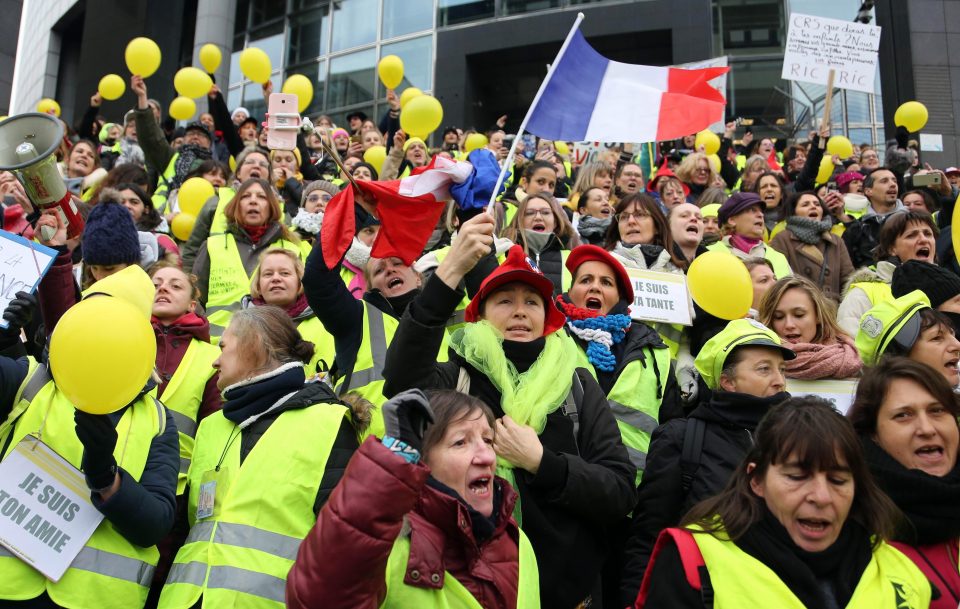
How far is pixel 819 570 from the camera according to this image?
7.47ft

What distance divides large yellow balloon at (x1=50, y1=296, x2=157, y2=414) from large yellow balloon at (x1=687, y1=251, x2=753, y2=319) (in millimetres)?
2917

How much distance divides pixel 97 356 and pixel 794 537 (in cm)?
208

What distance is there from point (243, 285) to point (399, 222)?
2.10m

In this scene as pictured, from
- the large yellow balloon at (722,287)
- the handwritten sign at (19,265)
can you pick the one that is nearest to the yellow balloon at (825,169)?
the large yellow balloon at (722,287)

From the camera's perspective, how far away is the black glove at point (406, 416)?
2.09 m

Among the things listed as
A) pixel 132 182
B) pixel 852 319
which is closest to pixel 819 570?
pixel 852 319

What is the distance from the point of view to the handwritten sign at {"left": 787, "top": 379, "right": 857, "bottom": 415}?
380 centimetres

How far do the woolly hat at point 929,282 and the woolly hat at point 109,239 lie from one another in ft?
12.9

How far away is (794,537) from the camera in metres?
2.33

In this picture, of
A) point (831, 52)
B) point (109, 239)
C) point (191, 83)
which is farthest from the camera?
point (191, 83)

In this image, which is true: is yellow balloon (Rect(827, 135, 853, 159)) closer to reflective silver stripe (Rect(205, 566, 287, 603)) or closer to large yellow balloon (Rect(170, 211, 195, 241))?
large yellow balloon (Rect(170, 211, 195, 241))

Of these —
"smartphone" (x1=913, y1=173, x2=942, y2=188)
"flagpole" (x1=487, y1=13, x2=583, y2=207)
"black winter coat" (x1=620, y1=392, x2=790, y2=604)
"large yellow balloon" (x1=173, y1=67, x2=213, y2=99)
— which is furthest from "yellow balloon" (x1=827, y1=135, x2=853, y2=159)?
"black winter coat" (x1=620, y1=392, x2=790, y2=604)

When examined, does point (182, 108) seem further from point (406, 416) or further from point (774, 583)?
point (774, 583)

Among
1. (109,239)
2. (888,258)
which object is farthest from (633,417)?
(888,258)
